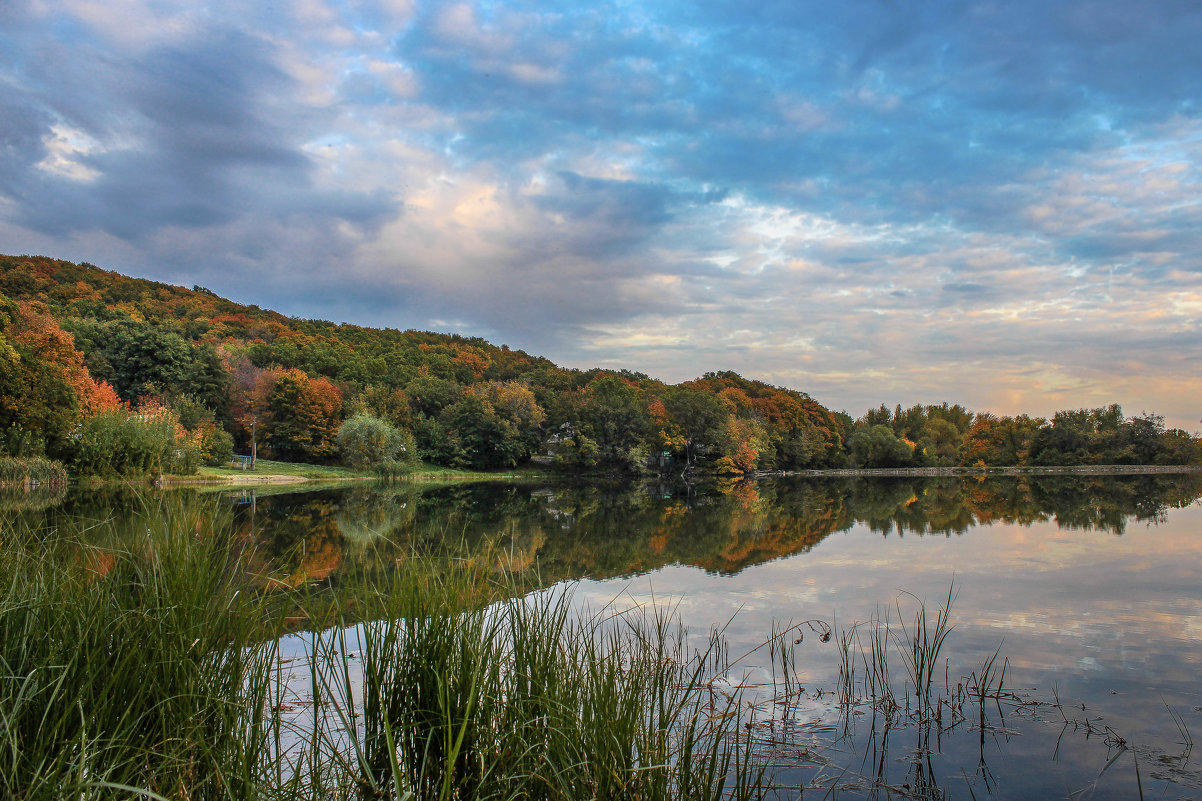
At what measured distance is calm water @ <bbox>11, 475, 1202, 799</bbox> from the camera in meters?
4.71

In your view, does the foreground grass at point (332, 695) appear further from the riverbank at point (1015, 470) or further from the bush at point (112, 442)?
the riverbank at point (1015, 470)

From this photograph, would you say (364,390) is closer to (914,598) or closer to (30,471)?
(30,471)

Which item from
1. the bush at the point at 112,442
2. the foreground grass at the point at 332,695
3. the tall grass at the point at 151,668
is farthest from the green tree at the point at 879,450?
the tall grass at the point at 151,668

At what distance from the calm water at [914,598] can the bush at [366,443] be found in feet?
68.5

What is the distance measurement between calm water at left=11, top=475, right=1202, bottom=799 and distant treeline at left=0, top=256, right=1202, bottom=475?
14.3 m

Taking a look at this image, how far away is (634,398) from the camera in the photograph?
65.9 meters

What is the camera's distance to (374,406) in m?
56.7

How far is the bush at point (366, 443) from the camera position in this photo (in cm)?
4466

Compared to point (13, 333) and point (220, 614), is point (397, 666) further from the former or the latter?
point (13, 333)

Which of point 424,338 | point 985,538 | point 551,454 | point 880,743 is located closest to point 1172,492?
point 985,538

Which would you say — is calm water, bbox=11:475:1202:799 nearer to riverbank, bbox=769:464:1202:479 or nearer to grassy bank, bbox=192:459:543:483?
grassy bank, bbox=192:459:543:483

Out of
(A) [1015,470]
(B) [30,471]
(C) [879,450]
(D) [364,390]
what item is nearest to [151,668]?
(B) [30,471]

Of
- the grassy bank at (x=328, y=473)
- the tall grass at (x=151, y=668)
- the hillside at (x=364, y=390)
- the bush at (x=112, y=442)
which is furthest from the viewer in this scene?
the hillside at (x=364, y=390)

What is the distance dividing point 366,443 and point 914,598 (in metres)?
40.2
